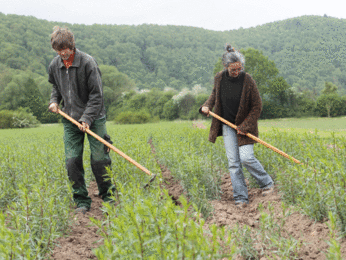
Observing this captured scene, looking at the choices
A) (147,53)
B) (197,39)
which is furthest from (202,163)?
(197,39)

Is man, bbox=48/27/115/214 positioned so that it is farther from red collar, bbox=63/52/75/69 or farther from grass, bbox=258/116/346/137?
grass, bbox=258/116/346/137

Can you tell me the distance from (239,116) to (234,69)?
2.25ft

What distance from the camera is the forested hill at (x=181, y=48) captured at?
243 feet

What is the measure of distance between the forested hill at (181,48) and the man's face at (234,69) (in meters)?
71.5

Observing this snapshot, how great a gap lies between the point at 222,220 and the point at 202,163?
139 centimetres

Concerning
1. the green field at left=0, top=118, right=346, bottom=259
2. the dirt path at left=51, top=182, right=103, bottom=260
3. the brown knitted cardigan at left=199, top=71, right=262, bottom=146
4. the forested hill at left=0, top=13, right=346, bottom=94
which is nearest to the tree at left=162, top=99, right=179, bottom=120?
the forested hill at left=0, top=13, right=346, bottom=94

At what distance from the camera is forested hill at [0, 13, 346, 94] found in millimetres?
74000

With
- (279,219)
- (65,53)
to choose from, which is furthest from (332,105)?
(65,53)

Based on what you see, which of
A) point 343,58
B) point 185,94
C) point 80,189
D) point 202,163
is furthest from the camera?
point 343,58

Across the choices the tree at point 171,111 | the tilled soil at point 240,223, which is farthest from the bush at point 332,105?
the tilled soil at point 240,223

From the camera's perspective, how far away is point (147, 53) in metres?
94.6

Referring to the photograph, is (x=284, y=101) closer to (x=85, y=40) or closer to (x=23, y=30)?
(x=85, y=40)

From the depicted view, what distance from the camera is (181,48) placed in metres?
99.1

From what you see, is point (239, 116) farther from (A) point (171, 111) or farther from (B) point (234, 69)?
(A) point (171, 111)
